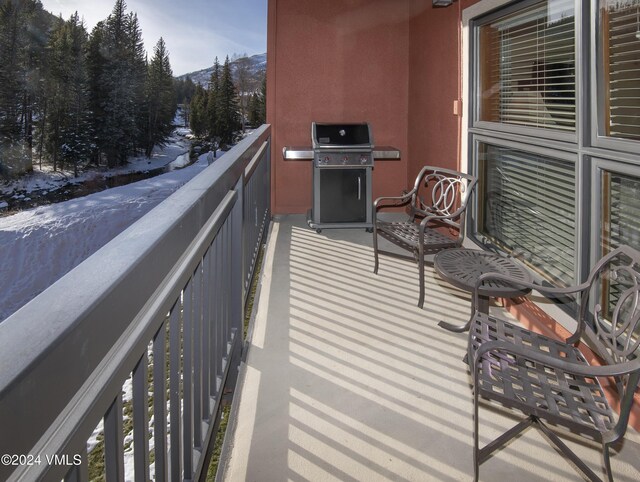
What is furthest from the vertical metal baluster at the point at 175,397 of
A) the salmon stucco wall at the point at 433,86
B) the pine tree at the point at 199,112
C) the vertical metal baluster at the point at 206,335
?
the pine tree at the point at 199,112

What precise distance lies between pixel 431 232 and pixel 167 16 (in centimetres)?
3666

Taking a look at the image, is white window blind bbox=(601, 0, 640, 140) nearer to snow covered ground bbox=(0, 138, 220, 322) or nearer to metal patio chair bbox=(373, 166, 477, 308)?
metal patio chair bbox=(373, 166, 477, 308)

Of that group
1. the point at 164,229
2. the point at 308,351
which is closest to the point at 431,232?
the point at 308,351

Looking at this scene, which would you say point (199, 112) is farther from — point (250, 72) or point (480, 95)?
point (480, 95)

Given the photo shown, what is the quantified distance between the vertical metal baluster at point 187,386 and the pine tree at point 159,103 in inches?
803

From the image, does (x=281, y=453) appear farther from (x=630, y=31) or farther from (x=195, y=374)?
(x=630, y=31)

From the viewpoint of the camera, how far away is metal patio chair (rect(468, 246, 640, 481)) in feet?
3.74

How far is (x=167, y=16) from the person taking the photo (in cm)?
3422

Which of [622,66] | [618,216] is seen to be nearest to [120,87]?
[622,66]

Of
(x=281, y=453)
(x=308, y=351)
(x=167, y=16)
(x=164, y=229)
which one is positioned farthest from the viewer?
(x=167, y=16)

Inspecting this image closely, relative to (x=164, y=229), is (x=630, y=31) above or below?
above

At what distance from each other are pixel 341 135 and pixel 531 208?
2.46 meters

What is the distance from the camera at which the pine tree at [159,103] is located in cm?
2030

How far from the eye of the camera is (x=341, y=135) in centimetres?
468
